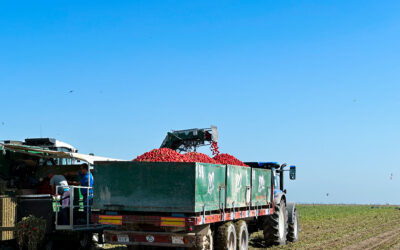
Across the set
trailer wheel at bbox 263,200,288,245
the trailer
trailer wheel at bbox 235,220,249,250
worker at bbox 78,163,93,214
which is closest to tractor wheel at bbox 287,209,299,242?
trailer wheel at bbox 263,200,288,245

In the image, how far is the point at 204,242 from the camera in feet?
37.0

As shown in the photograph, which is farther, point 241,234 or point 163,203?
point 241,234

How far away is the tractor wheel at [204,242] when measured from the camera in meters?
11.0

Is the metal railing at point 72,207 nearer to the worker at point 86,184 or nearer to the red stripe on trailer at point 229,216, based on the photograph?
the worker at point 86,184

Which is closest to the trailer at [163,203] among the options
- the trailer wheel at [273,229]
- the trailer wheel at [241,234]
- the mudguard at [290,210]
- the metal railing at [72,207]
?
the trailer wheel at [241,234]

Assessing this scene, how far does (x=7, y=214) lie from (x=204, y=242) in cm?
515

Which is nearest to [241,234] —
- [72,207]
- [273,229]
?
[273,229]

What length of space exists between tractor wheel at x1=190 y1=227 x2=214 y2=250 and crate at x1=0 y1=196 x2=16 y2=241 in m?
4.78

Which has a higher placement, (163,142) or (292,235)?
(163,142)

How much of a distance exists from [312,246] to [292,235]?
6.53 ft

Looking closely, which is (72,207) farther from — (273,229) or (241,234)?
(273,229)

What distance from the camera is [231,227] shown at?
12.7 metres

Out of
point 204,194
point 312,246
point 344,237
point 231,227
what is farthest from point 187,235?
point 344,237

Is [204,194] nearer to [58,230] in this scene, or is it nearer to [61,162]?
[58,230]
